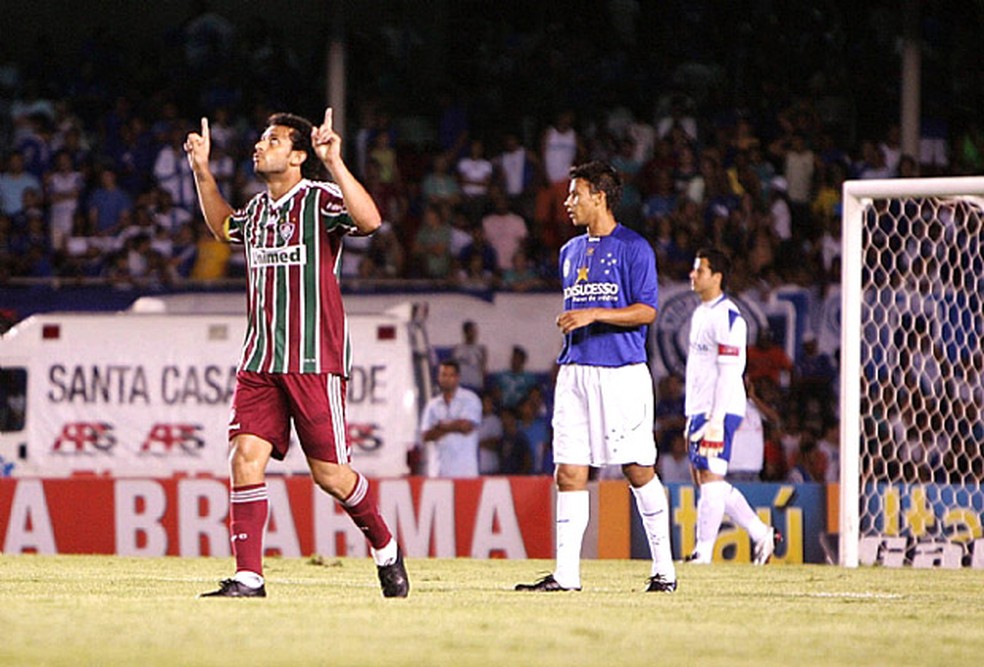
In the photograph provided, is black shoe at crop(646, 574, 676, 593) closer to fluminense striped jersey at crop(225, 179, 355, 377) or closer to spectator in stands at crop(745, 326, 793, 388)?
fluminense striped jersey at crop(225, 179, 355, 377)

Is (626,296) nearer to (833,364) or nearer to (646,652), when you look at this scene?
(646,652)

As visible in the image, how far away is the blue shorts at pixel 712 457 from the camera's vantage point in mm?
12664

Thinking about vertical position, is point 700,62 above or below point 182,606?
above

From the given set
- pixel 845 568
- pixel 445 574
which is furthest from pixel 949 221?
pixel 445 574

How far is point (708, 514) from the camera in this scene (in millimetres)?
12812

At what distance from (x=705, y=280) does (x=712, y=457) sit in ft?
3.86

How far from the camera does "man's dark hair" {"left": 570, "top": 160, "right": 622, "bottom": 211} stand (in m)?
9.26

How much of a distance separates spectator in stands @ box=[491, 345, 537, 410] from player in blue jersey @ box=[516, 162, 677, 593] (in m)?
8.43

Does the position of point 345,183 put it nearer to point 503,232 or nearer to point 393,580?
point 393,580

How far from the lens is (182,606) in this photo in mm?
7332

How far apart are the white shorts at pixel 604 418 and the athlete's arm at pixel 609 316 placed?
251 millimetres

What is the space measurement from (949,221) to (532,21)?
9.47 metres

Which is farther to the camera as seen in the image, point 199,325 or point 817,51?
point 817,51

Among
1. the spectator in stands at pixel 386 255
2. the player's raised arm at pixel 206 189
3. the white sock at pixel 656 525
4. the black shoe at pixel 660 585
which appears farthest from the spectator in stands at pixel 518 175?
the player's raised arm at pixel 206 189
